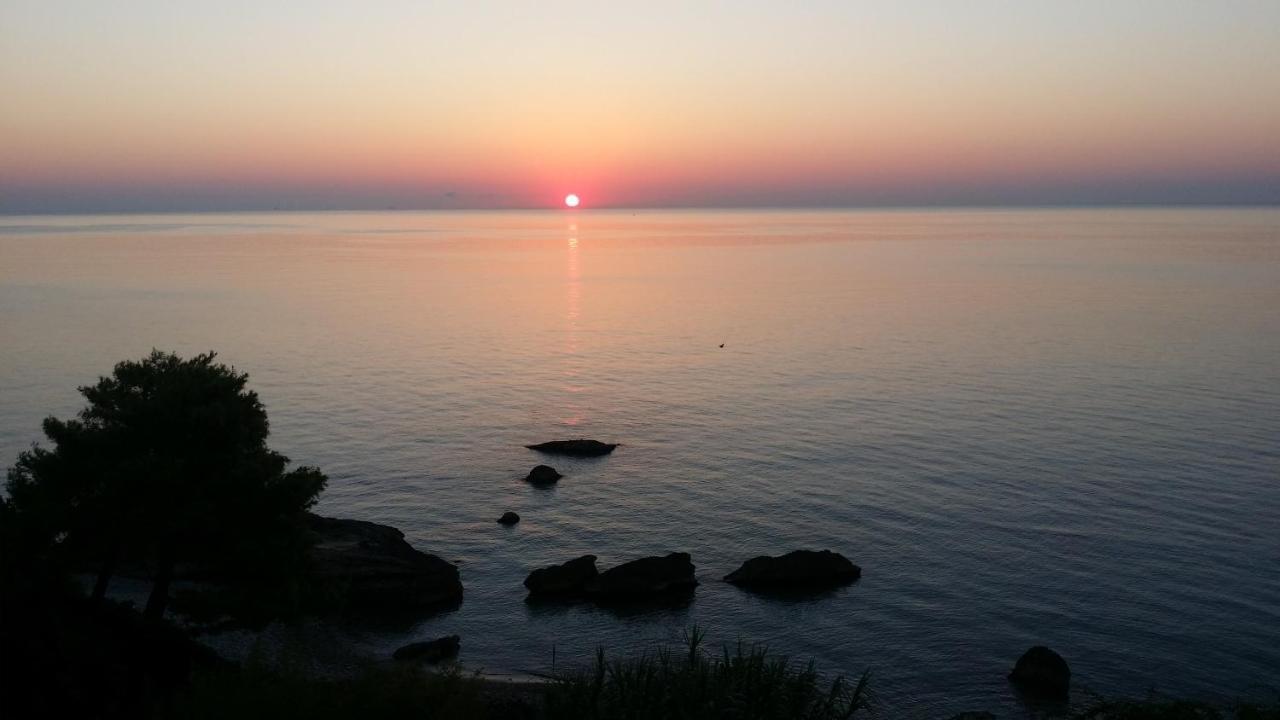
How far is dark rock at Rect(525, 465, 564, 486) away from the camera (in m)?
76.2

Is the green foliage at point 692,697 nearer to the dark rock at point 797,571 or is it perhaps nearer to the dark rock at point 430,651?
the dark rock at point 430,651

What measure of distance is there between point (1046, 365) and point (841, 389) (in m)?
30.1

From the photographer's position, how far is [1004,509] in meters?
68.0

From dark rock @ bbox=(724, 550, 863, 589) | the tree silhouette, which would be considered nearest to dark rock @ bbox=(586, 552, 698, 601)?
dark rock @ bbox=(724, 550, 863, 589)

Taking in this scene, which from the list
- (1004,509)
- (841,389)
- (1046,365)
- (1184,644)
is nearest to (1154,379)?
(1046,365)

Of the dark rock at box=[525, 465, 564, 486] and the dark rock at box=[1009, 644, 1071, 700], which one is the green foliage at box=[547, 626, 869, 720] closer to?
the dark rock at box=[1009, 644, 1071, 700]

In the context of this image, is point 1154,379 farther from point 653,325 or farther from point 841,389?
point 653,325

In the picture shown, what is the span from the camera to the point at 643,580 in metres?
55.9

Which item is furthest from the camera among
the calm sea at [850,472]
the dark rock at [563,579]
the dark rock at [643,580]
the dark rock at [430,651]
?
the dark rock at [563,579]

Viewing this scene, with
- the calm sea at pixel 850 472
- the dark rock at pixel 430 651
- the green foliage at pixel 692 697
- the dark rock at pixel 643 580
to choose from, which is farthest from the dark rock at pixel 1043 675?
the dark rock at pixel 430 651

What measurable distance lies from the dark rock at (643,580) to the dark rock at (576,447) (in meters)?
27.4

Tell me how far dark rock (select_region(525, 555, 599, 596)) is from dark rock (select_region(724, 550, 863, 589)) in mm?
8880

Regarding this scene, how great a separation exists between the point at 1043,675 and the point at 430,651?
30207 mm

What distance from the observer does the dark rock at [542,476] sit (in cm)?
7619
